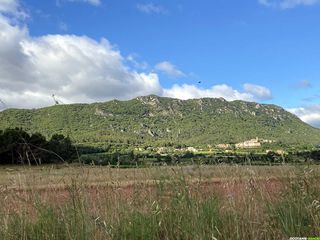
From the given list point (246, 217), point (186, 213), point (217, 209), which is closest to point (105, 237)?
point (186, 213)

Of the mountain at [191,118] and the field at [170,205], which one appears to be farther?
the mountain at [191,118]

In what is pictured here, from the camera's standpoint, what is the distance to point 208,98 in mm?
131000

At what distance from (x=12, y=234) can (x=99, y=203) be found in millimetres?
1147

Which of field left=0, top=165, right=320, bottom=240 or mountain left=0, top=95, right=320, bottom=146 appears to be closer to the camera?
field left=0, top=165, right=320, bottom=240

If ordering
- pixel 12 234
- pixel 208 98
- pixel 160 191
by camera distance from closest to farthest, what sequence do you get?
pixel 12 234, pixel 160 191, pixel 208 98

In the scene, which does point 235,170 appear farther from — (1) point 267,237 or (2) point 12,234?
(2) point 12,234

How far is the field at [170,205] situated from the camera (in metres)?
3.58

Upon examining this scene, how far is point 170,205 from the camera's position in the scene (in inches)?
159

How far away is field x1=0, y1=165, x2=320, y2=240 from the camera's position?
358 cm

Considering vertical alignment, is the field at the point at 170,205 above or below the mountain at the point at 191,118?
below

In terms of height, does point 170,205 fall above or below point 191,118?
below

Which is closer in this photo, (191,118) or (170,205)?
(170,205)

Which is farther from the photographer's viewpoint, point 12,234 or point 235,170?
point 235,170

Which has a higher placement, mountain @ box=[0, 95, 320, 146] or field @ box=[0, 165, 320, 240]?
mountain @ box=[0, 95, 320, 146]
